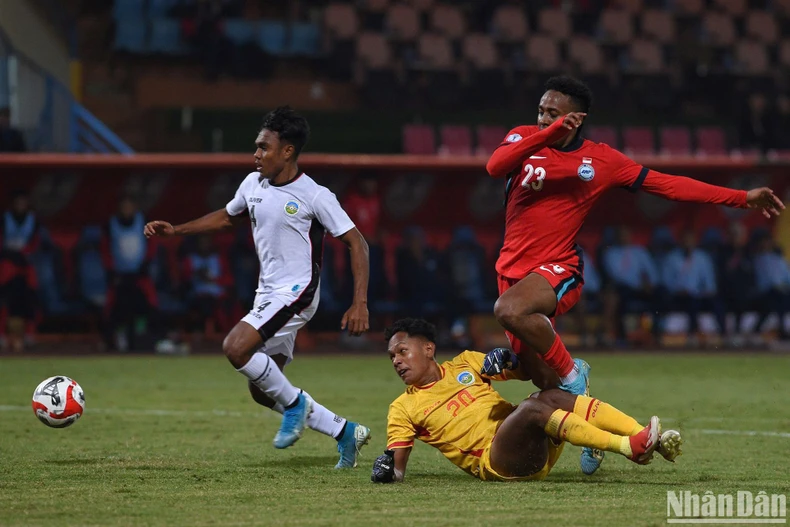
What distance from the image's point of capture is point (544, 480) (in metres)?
6.29

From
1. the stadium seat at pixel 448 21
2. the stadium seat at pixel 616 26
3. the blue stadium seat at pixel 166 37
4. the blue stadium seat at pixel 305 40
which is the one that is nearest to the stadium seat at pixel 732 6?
the stadium seat at pixel 616 26

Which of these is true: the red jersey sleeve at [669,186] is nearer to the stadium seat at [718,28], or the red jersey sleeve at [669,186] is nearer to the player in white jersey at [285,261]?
the player in white jersey at [285,261]

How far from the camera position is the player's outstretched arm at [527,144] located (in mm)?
6016

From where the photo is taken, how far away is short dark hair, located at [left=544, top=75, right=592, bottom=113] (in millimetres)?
6504

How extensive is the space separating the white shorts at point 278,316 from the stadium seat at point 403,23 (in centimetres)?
1683

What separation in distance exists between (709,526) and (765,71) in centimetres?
2192

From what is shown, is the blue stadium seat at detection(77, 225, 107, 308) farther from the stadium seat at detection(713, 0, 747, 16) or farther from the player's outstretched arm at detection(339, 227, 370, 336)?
the stadium seat at detection(713, 0, 747, 16)

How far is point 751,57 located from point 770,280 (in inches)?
345

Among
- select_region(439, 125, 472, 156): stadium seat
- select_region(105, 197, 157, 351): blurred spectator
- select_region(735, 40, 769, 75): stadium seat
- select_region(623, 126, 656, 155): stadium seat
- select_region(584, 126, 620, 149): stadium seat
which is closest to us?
select_region(105, 197, 157, 351): blurred spectator

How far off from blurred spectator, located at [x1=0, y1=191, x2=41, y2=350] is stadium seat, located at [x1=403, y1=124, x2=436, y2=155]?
712cm

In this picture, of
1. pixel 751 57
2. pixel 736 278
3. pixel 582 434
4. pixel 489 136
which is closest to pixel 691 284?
pixel 736 278

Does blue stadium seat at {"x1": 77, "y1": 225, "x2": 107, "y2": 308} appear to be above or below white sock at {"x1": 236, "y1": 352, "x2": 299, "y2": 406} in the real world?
above

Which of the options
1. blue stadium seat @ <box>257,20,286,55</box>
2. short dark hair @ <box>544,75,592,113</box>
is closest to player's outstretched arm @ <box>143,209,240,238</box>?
short dark hair @ <box>544,75,592,113</box>

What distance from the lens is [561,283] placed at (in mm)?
6355
